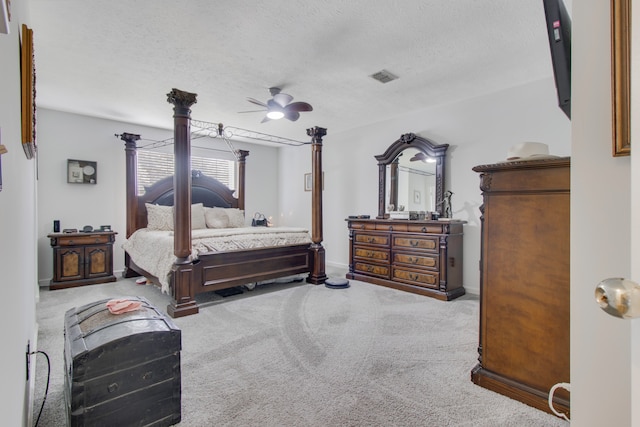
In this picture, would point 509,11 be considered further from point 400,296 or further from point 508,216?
point 400,296

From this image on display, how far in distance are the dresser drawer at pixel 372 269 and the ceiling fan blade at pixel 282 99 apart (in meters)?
2.57

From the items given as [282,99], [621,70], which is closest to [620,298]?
[621,70]

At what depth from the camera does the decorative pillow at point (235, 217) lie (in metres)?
5.55

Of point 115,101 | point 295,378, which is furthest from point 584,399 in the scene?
point 115,101

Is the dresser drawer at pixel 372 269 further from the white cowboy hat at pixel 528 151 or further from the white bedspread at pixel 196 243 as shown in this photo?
the white cowboy hat at pixel 528 151

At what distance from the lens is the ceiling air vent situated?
334 cm

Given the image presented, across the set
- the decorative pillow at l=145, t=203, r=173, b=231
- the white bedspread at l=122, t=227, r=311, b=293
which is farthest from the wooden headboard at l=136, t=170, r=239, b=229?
the white bedspread at l=122, t=227, r=311, b=293

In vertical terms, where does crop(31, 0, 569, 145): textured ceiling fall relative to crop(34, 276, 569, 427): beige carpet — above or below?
above

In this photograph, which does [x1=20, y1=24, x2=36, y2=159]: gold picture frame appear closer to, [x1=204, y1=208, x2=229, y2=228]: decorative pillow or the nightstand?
the nightstand

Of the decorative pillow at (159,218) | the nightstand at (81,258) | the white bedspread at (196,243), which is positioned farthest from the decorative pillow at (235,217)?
the nightstand at (81,258)

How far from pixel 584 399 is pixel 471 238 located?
3.40 m

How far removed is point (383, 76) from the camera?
3.42 m

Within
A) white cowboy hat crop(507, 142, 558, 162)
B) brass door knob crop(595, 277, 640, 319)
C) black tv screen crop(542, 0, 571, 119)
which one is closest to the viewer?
brass door knob crop(595, 277, 640, 319)

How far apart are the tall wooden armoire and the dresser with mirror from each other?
196 centimetres
